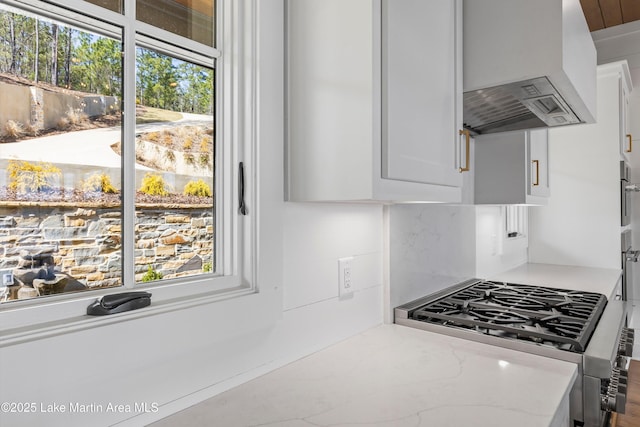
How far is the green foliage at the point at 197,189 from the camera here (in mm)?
975

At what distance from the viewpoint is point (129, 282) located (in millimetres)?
839

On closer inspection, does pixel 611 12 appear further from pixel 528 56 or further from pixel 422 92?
pixel 422 92

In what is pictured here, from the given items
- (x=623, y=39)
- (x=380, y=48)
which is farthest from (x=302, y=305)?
(x=623, y=39)

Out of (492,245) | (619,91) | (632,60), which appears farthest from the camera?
(632,60)

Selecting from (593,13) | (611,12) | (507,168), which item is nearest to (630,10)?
(611,12)

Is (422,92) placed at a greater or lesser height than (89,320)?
greater

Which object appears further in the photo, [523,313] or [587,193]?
[587,193]

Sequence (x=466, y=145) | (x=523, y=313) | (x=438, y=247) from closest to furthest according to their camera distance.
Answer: (x=466, y=145)
(x=523, y=313)
(x=438, y=247)

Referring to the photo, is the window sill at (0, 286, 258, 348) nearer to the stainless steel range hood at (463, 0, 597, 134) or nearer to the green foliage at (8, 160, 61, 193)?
the green foliage at (8, 160, 61, 193)

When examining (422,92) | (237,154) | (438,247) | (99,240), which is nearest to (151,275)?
(99,240)

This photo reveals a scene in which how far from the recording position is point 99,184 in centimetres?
81

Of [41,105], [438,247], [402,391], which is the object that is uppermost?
[41,105]

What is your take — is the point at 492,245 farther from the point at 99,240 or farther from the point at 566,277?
the point at 99,240

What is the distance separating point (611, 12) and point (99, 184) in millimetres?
3557
